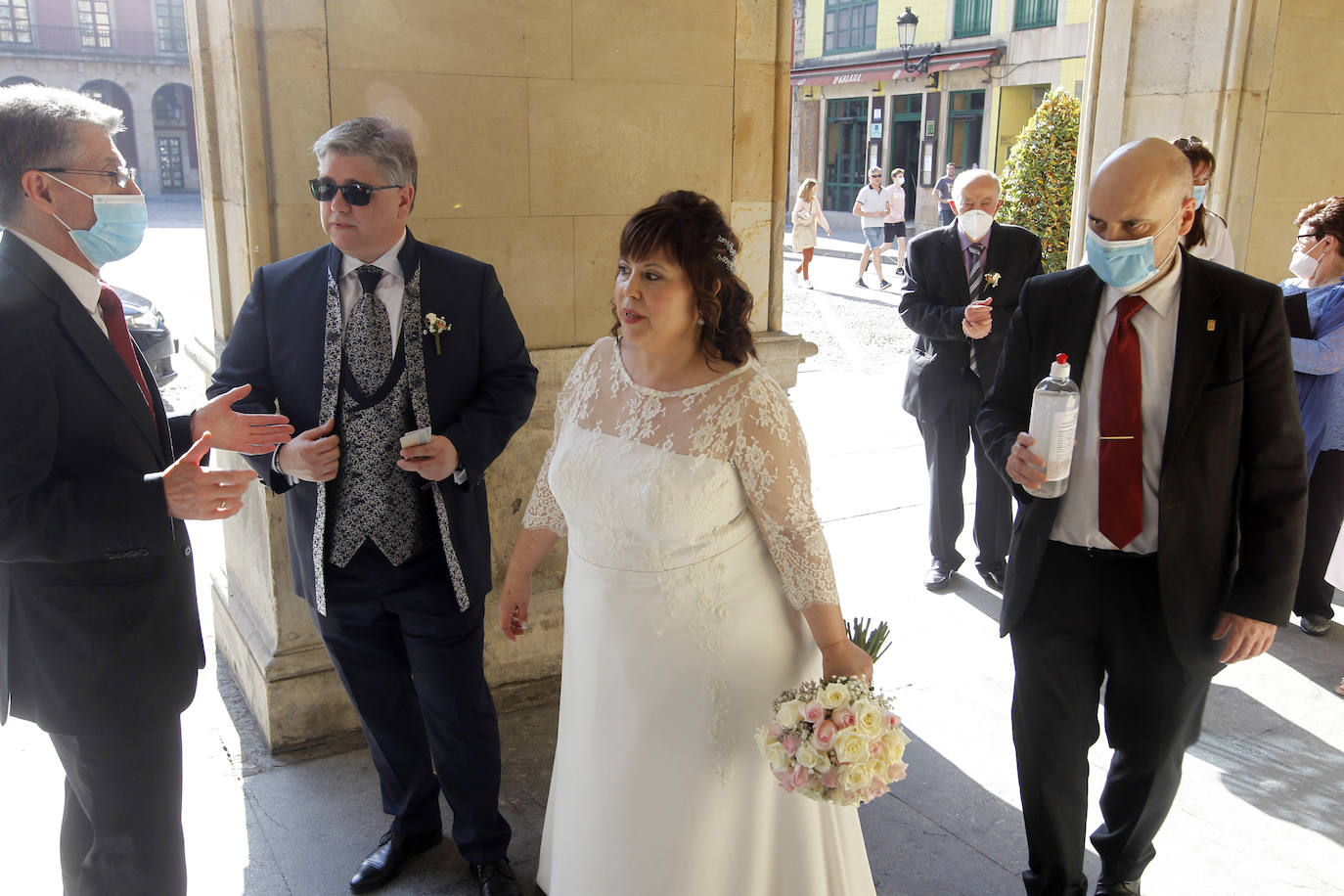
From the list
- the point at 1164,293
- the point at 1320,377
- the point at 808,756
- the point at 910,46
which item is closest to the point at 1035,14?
the point at 910,46

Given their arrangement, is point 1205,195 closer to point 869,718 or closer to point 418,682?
point 869,718

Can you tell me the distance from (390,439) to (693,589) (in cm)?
105

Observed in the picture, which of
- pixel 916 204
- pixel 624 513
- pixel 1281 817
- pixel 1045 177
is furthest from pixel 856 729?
pixel 916 204

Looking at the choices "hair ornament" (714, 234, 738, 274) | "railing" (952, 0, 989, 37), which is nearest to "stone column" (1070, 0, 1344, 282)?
"hair ornament" (714, 234, 738, 274)

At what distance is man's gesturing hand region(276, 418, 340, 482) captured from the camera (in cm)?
287

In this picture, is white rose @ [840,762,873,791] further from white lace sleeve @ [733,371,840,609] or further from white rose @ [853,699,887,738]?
white lace sleeve @ [733,371,840,609]

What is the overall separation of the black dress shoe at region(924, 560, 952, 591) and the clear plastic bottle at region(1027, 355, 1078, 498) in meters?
3.20

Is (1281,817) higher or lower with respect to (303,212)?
lower

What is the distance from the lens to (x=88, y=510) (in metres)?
2.27

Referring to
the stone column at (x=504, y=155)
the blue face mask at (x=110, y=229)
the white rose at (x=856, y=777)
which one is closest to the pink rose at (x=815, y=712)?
the white rose at (x=856, y=777)

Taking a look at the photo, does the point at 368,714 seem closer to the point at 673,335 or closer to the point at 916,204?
the point at 673,335

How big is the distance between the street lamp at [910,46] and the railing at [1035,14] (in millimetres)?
2542

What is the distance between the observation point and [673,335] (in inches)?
104

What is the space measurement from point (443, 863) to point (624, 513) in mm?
1565
